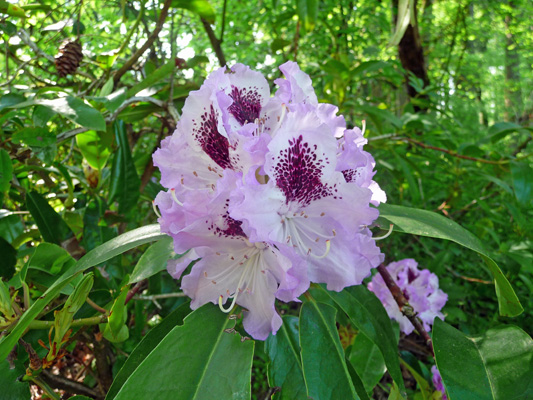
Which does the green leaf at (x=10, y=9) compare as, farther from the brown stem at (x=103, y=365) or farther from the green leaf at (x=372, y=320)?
the green leaf at (x=372, y=320)

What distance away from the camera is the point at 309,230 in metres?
0.67

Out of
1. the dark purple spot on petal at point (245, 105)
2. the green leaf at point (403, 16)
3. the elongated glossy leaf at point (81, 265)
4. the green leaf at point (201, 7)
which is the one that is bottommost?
the elongated glossy leaf at point (81, 265)

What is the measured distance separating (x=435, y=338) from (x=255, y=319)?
34cm

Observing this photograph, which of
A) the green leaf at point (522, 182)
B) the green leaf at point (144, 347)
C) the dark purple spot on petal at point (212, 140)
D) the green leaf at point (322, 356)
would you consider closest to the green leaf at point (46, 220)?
the green leaf at point (144, 347)

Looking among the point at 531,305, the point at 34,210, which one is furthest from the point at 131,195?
the point at 531,305

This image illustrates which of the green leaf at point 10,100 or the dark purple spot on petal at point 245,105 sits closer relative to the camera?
the dark purple spot on petal at point 245,105

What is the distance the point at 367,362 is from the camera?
102 cm

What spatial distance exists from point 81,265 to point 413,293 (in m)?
1.13

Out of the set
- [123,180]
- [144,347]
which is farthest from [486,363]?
[123,180]

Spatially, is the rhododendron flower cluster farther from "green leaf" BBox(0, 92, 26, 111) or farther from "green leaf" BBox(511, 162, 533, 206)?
"green leaf" BBox(511, 162, 533, 206)

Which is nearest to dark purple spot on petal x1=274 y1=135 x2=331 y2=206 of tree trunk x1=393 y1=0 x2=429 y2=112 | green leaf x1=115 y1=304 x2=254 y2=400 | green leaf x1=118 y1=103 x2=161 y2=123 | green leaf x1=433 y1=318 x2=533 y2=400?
green leaf x1=115 y1=304 x2=254 y2=400

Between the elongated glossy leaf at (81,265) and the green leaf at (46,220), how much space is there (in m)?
0.38

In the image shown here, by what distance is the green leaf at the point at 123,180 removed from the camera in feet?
3.71

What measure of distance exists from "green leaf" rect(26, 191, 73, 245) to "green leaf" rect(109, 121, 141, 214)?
0.47 ft
